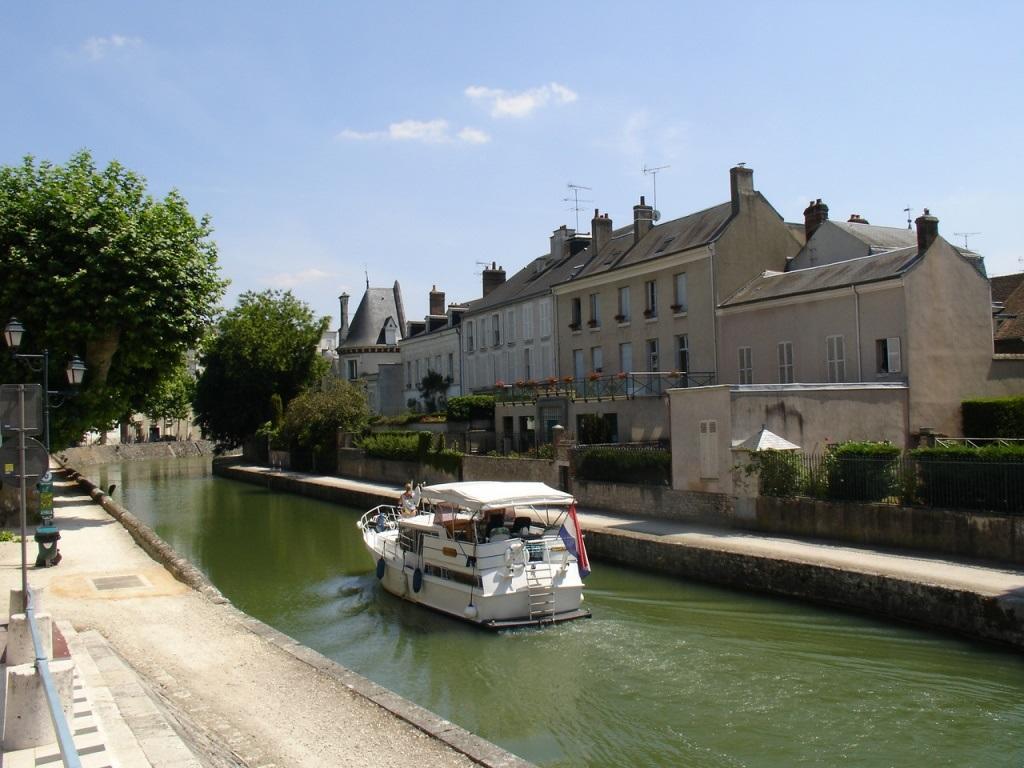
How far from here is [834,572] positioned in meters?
15.1

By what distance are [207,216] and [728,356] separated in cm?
1765

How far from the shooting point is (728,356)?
2978 centimetres

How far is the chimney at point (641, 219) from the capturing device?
121ft

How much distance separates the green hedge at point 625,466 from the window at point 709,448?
159cm

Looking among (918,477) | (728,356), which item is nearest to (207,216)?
(728,356)

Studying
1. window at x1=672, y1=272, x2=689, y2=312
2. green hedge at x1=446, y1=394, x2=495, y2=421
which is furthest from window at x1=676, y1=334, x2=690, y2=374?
green hedge at x1=446, y1=394, x2=495, y2=421

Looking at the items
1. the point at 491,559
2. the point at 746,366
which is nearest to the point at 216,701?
the point at 491,559

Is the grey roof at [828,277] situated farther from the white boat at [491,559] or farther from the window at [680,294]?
the white boat at [491,559]

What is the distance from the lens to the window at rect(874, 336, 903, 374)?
79.0 feet

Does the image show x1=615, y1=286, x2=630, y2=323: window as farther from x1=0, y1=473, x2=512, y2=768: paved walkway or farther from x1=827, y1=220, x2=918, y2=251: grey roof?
x1=0, y1=473, x2=512, y2=768: paved walkway

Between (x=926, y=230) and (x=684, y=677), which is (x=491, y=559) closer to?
(x=684, y=677)

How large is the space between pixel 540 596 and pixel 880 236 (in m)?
20.8

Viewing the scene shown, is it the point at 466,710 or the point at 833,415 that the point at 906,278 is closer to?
the point at 833,415

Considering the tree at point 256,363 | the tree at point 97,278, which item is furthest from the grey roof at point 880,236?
the tree at point 256,363
